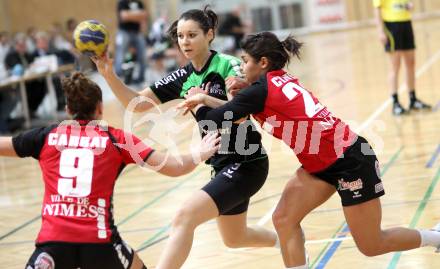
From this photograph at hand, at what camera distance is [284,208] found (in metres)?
4.74

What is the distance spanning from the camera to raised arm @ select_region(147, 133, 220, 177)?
407 centimetres

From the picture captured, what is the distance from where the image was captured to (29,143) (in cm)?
403

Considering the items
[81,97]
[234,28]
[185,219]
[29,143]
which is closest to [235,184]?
[185,219]

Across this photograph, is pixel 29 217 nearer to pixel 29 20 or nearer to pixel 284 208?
pixel 284 208

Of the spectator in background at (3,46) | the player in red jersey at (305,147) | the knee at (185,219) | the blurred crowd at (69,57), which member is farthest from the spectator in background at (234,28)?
the knee at (185,219)

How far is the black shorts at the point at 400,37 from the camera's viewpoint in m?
11.1

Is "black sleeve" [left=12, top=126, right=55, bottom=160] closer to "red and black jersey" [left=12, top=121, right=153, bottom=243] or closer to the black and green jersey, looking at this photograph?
"red and black jersey" [left=12, top=121, right=153, bottom=243]

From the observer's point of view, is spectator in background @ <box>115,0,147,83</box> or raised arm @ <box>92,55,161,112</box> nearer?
raised arm @ <box>92,55,161,112</box>

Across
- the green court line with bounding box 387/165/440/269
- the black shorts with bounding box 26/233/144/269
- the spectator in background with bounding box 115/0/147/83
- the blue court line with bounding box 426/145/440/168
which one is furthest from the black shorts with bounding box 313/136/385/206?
the spectator in background with bounding box 115/0/147/83

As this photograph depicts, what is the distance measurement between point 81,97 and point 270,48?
1245 mm

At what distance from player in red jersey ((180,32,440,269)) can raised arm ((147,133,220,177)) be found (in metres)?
0.31

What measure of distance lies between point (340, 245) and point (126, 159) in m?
2.38

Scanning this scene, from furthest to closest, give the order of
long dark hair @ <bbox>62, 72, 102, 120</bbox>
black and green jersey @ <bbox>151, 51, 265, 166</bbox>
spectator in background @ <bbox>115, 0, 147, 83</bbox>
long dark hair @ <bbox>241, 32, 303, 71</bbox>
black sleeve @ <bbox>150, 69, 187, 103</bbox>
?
spectator in background @ <bbox>115, 0, 147, 83</bbox> < black sleeve @ <bbox>150, 69, 187, 103</bbox> < black and green jersey @ <bbox>151, 51, 265, 166</bbox> < long dark hair @ <bbox>241, 32, 303, 71</bbox> < long dark hair @ <bbox>62, 72, 102, 120</bbox>

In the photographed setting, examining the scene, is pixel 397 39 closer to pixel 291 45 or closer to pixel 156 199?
pixel 156 199
